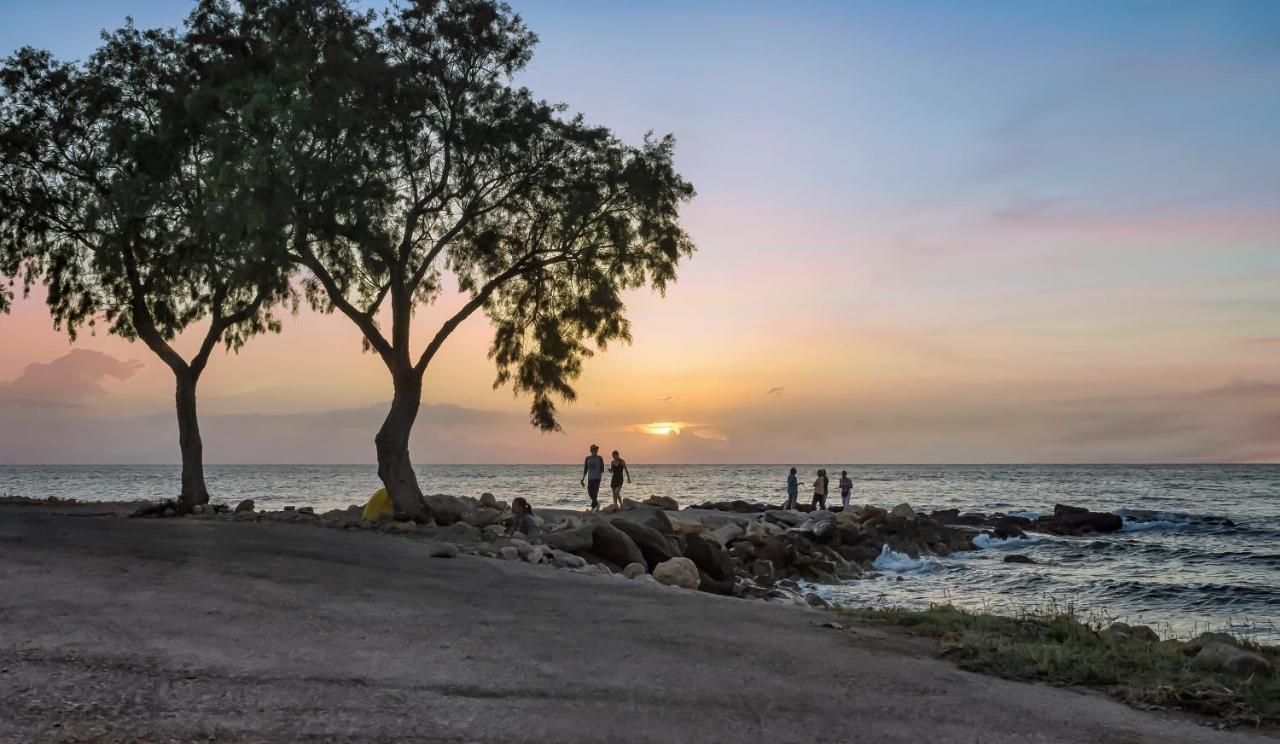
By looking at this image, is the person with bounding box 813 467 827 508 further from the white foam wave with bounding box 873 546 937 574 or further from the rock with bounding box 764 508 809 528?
the white foam wave with bounding box 873 546 937 574

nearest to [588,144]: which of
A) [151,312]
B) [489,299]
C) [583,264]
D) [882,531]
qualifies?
[583,264]

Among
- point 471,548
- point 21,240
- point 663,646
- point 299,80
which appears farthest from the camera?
point 21,240

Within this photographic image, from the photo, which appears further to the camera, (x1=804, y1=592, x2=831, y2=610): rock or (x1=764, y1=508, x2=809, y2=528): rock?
(x1=764, y1=508, x2=809, y2=528): rock

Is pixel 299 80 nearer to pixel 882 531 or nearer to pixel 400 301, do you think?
pixel 400 301

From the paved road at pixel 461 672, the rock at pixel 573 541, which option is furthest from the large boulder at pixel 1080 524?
the paved road at pixel 461 672

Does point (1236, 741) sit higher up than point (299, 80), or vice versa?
point (299, 80)

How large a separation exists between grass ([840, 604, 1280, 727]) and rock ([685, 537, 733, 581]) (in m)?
9.26

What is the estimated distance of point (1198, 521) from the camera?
1880 inches

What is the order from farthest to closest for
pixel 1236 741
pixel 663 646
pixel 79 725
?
pixel 663 646 → pixel 1236 741 → pixel 79 725

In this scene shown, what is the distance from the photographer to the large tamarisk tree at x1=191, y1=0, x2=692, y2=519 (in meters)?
20.7

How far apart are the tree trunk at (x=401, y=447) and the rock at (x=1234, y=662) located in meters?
16.9

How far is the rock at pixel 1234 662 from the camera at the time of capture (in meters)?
8.65

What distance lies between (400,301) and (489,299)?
315 centimetres

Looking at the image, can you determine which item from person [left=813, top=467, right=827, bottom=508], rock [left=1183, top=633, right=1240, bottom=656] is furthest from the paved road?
person [left=813, top=467, right=827, bottom=508]
